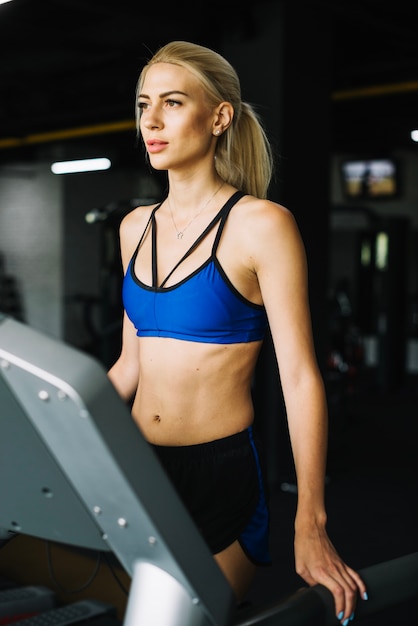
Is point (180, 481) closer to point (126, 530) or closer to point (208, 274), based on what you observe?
point (208, 274)

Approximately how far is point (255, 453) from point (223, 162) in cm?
53

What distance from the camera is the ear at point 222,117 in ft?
4.50

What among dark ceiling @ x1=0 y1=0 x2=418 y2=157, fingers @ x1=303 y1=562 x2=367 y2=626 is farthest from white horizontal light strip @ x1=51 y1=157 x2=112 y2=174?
fingers @ x1=303 y1=562 x2=367 y2=626

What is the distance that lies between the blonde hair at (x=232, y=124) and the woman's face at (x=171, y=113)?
0.9 inches

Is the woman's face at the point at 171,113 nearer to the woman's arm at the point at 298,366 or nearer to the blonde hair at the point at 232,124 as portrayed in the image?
the blonde hair at the point at 232,124

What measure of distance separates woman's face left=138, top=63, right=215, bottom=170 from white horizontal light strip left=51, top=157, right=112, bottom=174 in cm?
944

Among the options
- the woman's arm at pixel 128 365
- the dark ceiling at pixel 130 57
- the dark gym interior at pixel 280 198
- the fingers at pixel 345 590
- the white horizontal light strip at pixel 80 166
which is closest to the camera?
the fingers at pixel 345 590

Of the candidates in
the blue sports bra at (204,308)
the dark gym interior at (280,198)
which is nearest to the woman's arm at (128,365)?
the blue sports bra at (204,308)

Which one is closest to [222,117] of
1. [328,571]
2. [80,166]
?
[328,571]

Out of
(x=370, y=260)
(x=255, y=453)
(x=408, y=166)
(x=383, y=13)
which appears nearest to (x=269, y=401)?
(x=383, y=13)

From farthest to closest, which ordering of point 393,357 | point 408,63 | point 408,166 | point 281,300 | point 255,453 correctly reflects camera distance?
point 408,166 → point 393,357 → point 408,63 → point 255,453 → point 281,300

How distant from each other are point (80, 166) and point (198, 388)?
9888mm

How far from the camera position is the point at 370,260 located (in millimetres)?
10445

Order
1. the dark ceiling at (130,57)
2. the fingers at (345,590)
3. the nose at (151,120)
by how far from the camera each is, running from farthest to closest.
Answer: the dark ceiling at (130,57) → the nose at (151,120) → the fingers at (345,590)
